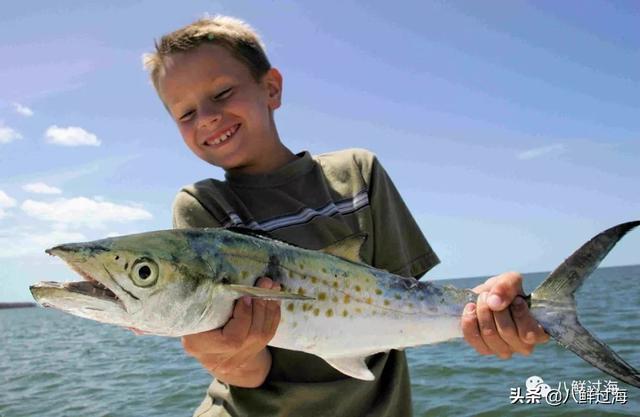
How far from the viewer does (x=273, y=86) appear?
335 centimetres

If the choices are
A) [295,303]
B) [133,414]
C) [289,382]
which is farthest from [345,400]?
[133,414]

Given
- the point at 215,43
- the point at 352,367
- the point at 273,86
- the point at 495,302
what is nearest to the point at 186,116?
the point at 215,43

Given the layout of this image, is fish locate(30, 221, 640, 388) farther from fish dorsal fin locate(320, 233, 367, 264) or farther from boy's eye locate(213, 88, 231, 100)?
boy's eye locate(213, 88, 231, 100)

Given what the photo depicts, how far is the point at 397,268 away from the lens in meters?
2.98

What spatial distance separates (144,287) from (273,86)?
1742 mm

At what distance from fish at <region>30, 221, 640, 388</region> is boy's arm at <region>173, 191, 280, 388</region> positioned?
0.16 ft

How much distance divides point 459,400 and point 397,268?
7.53m

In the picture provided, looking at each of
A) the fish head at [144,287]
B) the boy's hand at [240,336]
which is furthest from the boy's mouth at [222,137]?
the boy's hand at [240,336]

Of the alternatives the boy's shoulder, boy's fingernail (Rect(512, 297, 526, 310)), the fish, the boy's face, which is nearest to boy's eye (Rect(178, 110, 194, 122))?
the boy's face

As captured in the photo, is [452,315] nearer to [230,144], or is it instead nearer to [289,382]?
[289,382]

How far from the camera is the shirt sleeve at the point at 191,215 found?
2.78 meters

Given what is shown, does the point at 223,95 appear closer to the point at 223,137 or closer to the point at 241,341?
the point at 223,137

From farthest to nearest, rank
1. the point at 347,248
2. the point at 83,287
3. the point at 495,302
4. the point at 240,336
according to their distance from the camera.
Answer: the point at 347,248
the point at 495,302
the point at 240,336
the point at 83,287

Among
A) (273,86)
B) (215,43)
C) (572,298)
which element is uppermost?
(215,43)
